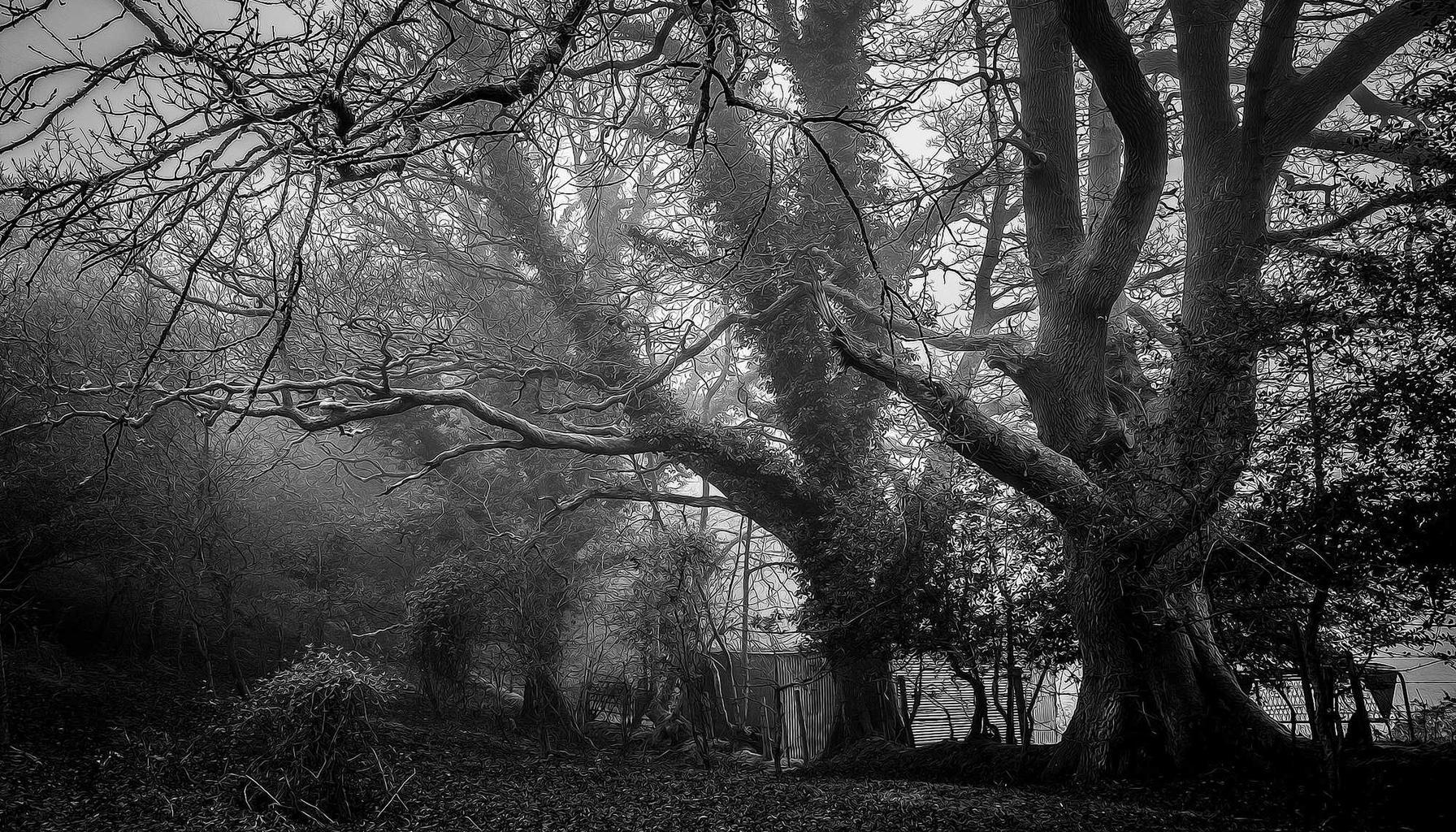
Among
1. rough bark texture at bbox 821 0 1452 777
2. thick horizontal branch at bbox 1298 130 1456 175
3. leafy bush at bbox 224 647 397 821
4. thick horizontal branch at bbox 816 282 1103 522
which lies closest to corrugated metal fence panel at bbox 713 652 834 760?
rough bark texture at bbox 821 0 1452 777

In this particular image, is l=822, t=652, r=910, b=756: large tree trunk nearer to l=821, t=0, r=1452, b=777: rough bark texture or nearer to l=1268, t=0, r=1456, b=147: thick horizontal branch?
l=821, t=0, r=1452, b=777: rough bark texture

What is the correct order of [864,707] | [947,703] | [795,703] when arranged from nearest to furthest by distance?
[864,707] < [795,703] < [947,703]

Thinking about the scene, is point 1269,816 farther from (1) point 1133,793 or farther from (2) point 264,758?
(2) point 264,758

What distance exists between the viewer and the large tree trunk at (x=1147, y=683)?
19.8 ft

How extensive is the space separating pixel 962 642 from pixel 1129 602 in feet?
5.07

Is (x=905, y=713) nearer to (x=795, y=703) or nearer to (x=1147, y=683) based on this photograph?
(x=795, y=703)

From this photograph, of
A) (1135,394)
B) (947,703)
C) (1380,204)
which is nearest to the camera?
(1380,204)

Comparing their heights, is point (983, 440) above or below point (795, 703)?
above

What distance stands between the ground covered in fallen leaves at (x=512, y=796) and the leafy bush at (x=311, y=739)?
0.14 meters

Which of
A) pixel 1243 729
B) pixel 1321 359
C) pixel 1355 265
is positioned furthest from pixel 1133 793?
pixel 1355 265

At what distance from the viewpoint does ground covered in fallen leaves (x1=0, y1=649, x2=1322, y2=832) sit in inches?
191

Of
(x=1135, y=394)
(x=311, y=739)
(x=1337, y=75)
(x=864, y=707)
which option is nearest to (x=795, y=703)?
(x=864, y=707)

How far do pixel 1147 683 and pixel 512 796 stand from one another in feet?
16.9

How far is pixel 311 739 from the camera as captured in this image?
4945mm
